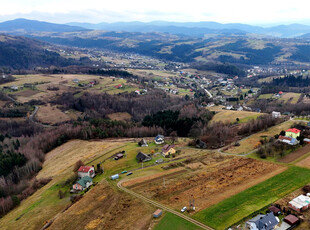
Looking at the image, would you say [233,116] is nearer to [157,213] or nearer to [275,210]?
[275,210]

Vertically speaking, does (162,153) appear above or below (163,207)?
below

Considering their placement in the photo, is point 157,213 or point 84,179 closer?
point 157,213

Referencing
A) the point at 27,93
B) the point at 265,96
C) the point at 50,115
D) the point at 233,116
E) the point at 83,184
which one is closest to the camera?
the point at 83,184

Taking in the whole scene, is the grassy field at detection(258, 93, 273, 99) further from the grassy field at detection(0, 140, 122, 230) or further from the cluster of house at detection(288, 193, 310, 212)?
the cluster of house at detection(288, 193, 310, 212)

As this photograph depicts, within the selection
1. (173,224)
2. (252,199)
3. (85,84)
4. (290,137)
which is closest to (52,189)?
(173,224)

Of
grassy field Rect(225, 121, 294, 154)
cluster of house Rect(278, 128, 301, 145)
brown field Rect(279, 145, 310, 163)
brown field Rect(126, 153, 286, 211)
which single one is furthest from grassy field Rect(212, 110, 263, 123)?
brown field Rect(126, 153, 286, 211)

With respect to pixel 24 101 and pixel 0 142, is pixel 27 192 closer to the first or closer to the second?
pixel 0 142
